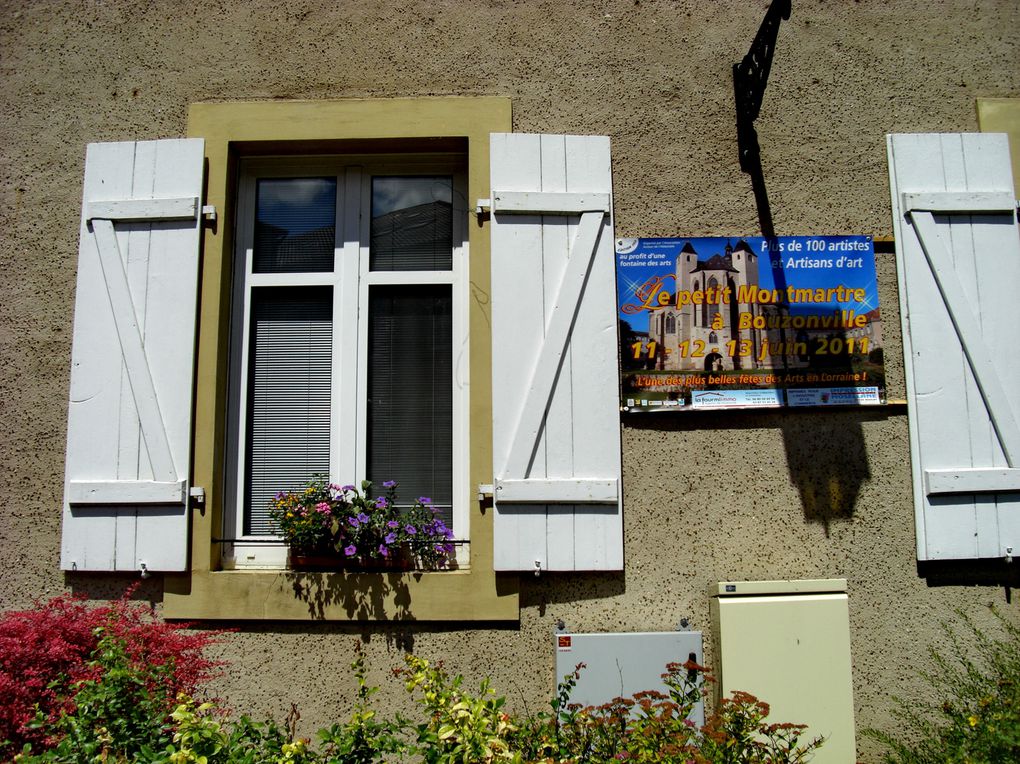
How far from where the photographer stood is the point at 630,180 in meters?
3.46

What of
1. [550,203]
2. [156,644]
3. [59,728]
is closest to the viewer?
[59,728]

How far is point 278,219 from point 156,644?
195 cm

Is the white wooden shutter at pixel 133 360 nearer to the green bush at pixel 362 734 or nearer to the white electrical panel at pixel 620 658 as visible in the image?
the green bush at pixel 362 734

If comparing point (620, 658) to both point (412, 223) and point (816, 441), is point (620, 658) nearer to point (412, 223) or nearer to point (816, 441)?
point (816, 441)

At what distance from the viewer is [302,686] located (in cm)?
316

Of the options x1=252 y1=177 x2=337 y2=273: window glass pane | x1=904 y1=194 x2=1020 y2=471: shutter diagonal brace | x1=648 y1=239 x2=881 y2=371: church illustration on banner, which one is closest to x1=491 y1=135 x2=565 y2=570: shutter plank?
x1=648 y1=239 x2=881 y2=371: church illustration on banner

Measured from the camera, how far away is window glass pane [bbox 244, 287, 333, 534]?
11.5ft

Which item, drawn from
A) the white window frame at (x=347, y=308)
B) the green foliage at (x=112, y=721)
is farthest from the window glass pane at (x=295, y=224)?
the green foliage at (x=112, y=721)

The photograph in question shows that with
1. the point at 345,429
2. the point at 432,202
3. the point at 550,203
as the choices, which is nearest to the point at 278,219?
the point at 432,202

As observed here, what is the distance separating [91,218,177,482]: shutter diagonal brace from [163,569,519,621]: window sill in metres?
0.53

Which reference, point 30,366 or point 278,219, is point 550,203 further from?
point 30,366

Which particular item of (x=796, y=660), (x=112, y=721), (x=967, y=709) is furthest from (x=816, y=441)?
(x=112, y=721)

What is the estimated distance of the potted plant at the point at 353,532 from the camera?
3203mm

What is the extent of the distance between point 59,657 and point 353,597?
1.05 m
